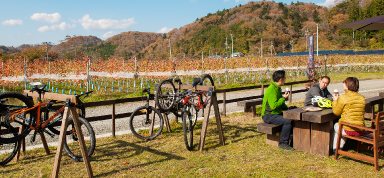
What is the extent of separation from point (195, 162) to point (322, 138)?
180cm

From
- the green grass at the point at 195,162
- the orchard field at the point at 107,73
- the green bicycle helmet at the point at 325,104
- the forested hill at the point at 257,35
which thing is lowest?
the green grass at the point at 195,162

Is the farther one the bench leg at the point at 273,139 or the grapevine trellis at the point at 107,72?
the grapevine trellis at the point at 107,72

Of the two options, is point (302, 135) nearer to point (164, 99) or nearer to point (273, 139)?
point (273, 139)

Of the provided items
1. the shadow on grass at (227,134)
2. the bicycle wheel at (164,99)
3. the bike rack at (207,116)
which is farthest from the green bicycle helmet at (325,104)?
the bicycle wheel at (164,99)

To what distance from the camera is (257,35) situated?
3209 inches

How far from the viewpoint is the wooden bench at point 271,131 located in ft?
13.5

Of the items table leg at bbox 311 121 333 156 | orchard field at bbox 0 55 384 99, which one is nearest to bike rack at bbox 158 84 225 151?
table leg at bbox 311 121 333 156

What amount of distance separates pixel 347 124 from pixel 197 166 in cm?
194

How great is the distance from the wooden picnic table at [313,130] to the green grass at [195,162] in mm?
122

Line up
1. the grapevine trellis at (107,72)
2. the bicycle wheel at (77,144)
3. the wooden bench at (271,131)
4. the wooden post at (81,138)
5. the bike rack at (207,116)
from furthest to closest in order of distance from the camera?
the grapevine trellis at (107,72) < the bike rack at (207,116) < the wooden bench at (271,131) < the bicycle wheel at (77,144) < the wooden post at (81,138)

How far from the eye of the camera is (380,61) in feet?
95.1

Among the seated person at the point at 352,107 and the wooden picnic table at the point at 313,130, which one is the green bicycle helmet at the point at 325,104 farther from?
the seated person at the point at 352,107

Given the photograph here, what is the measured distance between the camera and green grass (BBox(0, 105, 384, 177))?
333 centimetres

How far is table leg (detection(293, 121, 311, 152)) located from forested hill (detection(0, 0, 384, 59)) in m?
28.6
